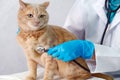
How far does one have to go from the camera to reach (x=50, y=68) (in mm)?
1016

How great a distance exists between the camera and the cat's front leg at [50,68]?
101 centimetres

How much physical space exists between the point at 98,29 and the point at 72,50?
27cm

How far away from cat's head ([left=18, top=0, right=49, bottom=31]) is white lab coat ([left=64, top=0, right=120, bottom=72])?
11.1 inches

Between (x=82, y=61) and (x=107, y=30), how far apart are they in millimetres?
267

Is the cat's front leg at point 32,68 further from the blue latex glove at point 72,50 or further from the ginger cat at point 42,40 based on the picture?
the blue latex glove at point 72,50

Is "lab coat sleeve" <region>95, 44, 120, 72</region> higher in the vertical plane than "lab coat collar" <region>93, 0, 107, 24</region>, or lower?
lower

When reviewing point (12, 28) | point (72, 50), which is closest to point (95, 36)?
point (72, 50)

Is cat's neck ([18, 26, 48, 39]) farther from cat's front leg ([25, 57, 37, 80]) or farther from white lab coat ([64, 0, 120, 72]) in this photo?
white lab coat ([64, 0, 120, 72])

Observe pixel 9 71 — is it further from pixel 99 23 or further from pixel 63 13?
pixel 99 23

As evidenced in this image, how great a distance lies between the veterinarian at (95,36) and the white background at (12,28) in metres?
0.27

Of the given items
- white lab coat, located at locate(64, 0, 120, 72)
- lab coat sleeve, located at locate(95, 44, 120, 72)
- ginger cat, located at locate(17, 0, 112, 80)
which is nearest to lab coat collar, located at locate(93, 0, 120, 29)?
white lab coat, located at locate(64, 0, 120, 72)

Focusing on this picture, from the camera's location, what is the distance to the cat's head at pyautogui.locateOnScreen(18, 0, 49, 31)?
969 mm

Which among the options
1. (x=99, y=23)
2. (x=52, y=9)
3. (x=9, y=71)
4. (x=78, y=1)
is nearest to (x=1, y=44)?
(x=9, y=71)

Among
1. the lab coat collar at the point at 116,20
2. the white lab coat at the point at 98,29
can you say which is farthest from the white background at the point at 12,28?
the lab coat collar at the point at 116,20
